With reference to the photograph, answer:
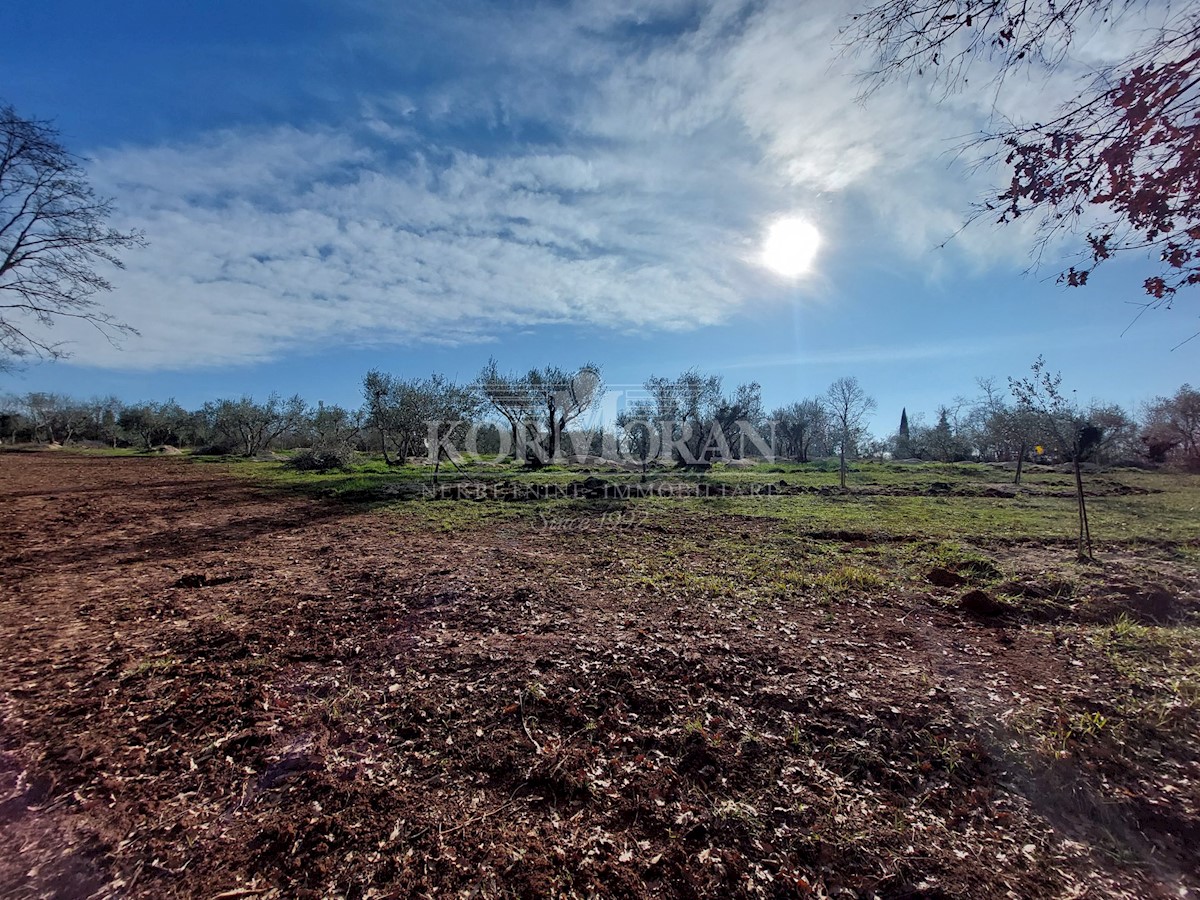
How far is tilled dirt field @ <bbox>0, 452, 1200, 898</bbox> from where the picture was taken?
2.21 metres

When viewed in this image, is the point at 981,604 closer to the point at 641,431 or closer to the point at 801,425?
the point at 641,431

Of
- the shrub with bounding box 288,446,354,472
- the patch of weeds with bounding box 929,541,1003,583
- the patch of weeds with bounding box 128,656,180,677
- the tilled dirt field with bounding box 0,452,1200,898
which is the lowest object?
the tilled dirt field with bounding box 0,452,1200,898

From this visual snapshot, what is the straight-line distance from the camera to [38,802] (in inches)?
96.2

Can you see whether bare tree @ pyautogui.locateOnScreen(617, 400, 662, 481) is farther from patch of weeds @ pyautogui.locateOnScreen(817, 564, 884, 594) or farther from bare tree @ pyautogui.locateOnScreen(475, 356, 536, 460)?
patch of weeds @ pyautogui.locateOnScreen(817, 564, 884, 594)

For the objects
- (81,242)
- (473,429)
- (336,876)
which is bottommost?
(336,876)

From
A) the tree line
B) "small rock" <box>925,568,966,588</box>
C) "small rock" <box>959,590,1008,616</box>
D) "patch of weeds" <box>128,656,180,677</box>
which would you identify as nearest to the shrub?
the tree line

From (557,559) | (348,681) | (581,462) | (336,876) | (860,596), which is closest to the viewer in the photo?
(336,876)

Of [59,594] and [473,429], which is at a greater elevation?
[473,429]

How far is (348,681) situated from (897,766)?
162 inches

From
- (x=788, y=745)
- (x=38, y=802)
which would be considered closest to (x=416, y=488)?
(x=38, y=802)

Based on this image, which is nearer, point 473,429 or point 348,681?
point 348,681

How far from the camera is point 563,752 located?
3.01m

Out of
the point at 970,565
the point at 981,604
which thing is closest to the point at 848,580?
the point at 981,604

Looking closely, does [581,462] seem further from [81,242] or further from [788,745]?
[788,745]
